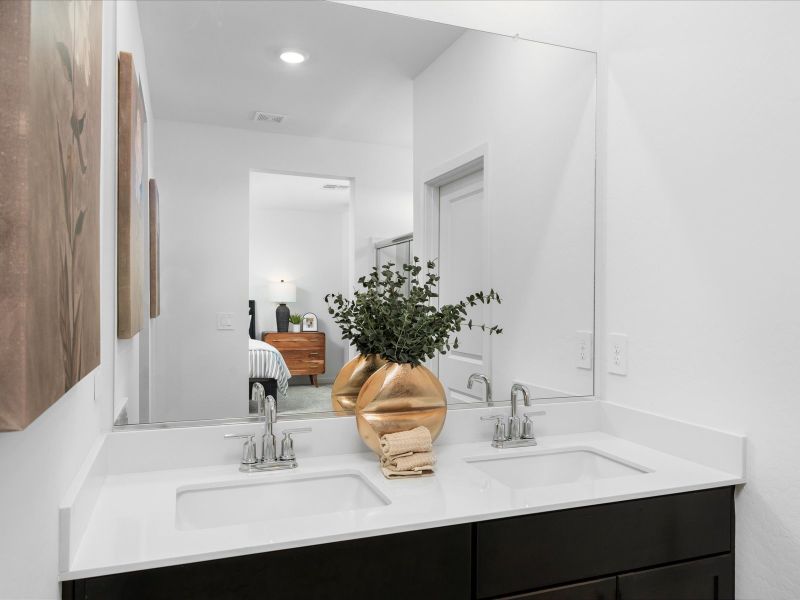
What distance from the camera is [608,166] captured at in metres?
1.88

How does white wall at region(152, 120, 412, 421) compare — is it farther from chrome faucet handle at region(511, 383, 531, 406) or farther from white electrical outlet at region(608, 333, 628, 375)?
white electrical outlet at region(608, 333, 628, 375)

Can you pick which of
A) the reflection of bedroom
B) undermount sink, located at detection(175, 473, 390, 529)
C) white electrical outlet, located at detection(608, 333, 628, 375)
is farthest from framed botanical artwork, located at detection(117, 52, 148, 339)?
white electrical outlet, located at detection(608, 333, 628, 375)

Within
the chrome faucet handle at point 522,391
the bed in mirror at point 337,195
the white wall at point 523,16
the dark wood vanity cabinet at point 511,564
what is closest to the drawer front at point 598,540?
the dark wood vanity cabinet at point 511,564

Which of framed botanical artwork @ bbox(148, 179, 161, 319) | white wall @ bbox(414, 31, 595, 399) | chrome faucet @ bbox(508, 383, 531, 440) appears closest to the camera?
framed botanical artwork @ bbox(148, 179, 161, 319)

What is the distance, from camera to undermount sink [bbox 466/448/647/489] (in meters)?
1.60

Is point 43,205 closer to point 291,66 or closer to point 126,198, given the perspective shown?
point 126,198

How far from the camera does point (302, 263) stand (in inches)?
64.0

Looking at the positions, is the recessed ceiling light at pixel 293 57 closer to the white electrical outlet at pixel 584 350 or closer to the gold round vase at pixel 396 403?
the gold round vase at pixel 396 403

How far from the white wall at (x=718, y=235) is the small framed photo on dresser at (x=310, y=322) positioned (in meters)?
0.95

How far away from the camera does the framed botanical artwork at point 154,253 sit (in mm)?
1510

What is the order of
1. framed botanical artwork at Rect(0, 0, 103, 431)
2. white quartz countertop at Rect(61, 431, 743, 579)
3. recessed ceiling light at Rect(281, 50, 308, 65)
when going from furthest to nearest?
recessed ceiling light at Rect(281, 50, 308, 65) → white quartz countertop at Rect(61, 431, 743, 579) → framed botanical artwork at Rect(0, 0, 103, 431)

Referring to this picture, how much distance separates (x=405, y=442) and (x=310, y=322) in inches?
17.7

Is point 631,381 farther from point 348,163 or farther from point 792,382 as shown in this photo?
point 348,163

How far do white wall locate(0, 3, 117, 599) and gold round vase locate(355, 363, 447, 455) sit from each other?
1.99 feet
